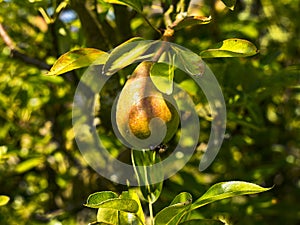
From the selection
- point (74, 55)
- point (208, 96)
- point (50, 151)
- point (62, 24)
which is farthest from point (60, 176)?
point (74, 55)

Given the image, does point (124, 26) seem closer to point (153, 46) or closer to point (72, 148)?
point (153, 46)

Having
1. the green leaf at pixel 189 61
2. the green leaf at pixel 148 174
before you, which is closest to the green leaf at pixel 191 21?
the green leaf at pixel 189 61

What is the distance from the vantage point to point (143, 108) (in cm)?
73

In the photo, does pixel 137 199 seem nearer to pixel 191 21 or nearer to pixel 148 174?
pixel 148 174

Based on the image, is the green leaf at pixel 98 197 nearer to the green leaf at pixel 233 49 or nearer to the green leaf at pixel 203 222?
the green leaf at pixel 203 222

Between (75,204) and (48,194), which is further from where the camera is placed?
(48,194)

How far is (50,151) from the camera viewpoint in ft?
4.82

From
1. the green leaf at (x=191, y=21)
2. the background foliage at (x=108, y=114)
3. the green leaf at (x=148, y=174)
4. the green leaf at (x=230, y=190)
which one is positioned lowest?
the background foliage at (x=108, y=114)

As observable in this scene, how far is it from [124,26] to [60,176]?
0.53 metres

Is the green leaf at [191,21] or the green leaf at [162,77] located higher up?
the green leaf at [191,21]

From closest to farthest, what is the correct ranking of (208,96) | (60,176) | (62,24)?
(208,96)
(62,24)
(60,176)

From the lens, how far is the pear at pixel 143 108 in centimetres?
73

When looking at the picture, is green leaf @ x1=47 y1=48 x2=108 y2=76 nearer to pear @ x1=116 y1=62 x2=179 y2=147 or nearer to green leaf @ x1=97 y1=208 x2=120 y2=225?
pear @ x1=116 y1=62 x2=179 y2=147

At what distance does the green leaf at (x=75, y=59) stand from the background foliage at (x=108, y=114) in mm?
292
